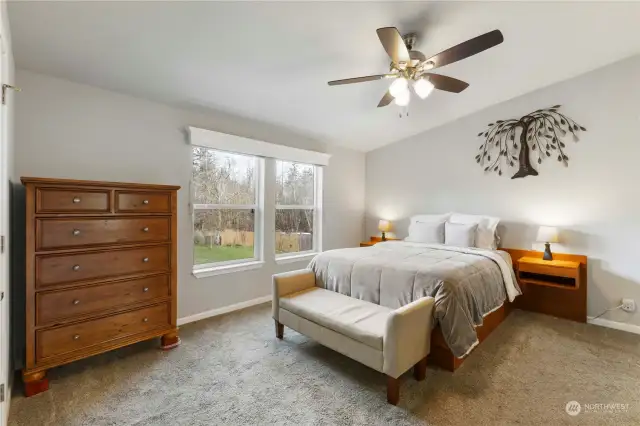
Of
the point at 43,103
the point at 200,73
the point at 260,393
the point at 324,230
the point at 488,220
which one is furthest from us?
the point at 324,230

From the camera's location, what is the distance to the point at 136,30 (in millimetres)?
2006

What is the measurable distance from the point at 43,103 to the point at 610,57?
5127 millimetres

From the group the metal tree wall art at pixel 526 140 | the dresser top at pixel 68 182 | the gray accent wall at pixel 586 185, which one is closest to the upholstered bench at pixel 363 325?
the dresser top at pixel 68 182

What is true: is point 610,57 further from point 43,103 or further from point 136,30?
point 43,103

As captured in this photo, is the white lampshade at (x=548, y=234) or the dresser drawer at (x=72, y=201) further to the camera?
the white lampshade at (x=548, y=234)

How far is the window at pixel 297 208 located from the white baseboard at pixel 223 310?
0.65m

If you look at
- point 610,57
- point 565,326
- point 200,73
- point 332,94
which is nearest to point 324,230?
point 332,94

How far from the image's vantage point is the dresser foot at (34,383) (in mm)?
1900

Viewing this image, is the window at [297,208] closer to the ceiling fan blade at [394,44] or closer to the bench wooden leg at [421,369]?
the ceiling fan blade at [394,44]

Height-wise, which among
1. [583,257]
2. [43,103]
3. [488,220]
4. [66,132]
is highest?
[43,103]

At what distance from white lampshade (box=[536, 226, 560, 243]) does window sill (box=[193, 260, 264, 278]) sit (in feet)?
10.6

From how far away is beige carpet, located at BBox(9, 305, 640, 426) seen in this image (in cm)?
175

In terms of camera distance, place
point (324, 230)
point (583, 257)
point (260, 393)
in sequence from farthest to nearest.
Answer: point (324, 230), point (583, 257), point (260, 393)

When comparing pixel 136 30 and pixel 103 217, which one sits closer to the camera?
pixel 136 30
